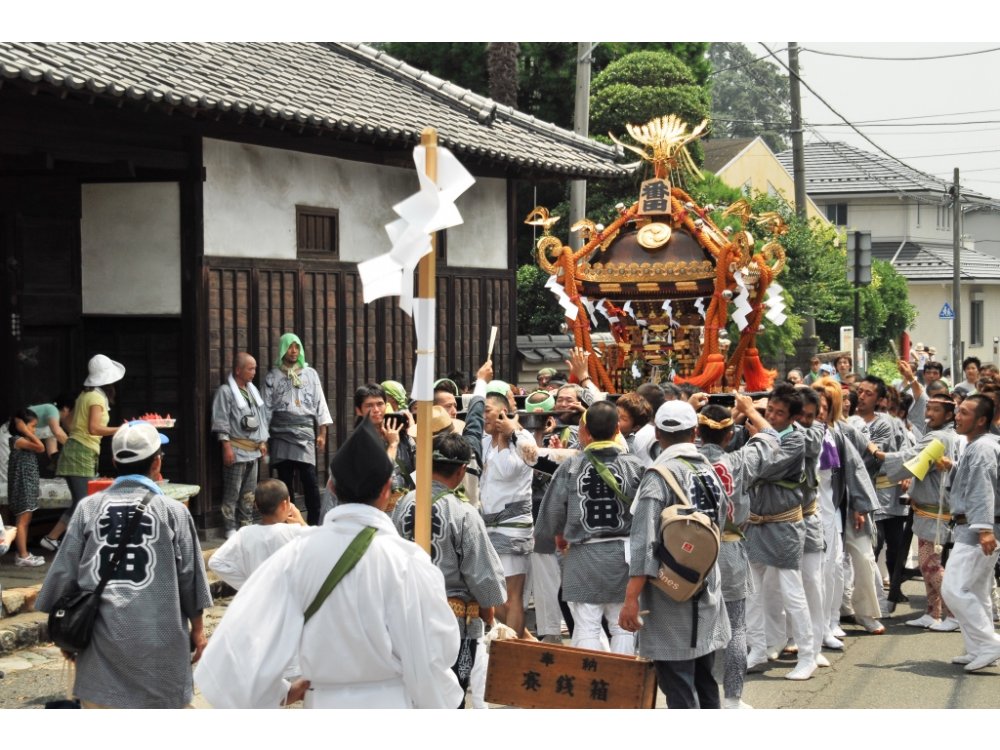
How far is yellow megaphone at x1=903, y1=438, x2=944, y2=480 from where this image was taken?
1039cm

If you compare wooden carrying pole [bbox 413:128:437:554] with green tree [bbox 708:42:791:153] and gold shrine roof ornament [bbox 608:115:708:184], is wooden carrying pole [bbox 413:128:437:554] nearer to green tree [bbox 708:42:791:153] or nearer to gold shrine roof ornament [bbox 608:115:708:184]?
gold shrine roof ornament [bbox 608:115:708:184]

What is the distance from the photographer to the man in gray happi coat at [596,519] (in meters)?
7.66

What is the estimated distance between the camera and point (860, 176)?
50406mm

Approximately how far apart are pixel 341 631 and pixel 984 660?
6.12 metres

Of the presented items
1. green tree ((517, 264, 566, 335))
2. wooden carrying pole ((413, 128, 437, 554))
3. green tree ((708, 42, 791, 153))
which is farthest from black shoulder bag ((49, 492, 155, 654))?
green tree ((708, 42, 791, 153))

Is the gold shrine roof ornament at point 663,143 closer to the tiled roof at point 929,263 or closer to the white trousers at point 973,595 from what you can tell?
the white trousers at point 973,595

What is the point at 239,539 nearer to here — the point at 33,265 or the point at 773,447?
the point at 773,447

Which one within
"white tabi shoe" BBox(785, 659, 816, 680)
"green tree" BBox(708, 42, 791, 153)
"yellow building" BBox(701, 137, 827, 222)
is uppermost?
"green tree" BBox(708, 42, 791, 153)

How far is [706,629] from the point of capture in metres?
6.68

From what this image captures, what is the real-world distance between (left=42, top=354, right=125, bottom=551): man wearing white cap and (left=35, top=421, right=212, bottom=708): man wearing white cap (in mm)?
5770

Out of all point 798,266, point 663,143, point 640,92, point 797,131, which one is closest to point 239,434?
point 663,143

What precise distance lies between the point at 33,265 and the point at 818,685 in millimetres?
8280

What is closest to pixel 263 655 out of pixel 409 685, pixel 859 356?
pixel 409 685

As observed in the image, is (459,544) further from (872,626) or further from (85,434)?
→ (85,434)
